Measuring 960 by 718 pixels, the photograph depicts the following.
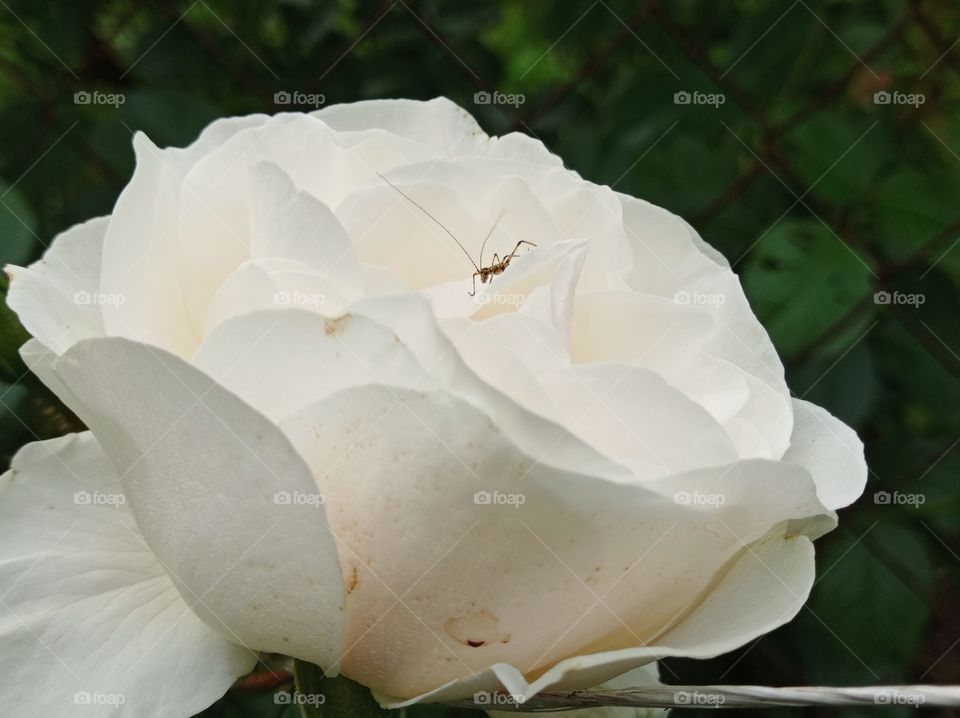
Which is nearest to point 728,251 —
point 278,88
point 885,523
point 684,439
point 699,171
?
point 699,171

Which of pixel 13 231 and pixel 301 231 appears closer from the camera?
pixel 301 231

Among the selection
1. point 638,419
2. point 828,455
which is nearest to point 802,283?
point 828,455

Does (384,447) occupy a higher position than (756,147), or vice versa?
(756,147)

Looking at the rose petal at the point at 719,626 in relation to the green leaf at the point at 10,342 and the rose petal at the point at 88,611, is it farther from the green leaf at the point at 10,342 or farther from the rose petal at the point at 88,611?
the green leaf at the point at 10,342

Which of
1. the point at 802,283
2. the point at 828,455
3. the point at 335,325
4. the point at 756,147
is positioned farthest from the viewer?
the point at 756,147

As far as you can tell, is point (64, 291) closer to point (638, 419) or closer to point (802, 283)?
point (638, 419)

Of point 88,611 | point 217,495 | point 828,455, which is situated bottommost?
point 88,611


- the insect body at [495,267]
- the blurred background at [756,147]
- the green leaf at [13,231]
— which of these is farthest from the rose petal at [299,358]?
the blurred background at [756,147]

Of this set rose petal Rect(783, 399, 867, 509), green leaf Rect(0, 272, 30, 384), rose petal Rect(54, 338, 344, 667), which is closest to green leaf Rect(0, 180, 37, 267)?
green leaf Rect(0, 272, 30, 384)
